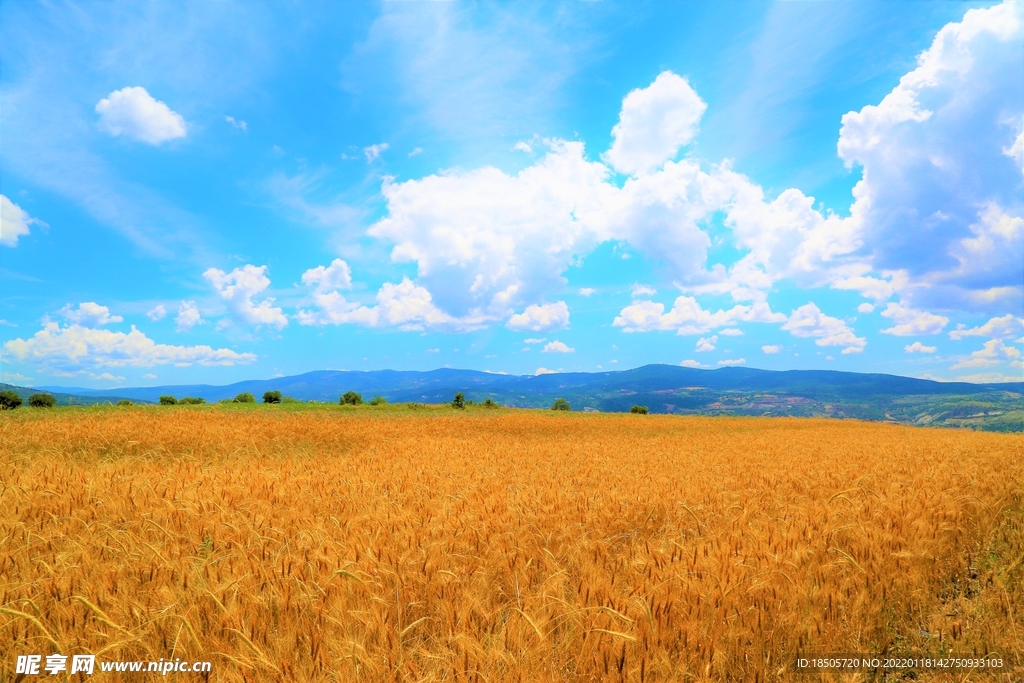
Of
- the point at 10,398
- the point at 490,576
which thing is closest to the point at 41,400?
the point at 10,398

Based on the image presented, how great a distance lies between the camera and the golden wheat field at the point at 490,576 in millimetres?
2445

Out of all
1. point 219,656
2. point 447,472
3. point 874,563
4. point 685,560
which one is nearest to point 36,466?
point 447,472

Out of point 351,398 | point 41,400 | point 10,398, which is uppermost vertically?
point 10,398

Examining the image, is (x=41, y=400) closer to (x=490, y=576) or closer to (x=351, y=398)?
(x=351, y=398)

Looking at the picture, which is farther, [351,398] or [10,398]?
[351,398]

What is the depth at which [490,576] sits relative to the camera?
3.23 m

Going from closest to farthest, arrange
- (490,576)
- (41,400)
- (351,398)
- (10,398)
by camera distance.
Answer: (490,576)
(10,398)
(41,400)
(351,398)

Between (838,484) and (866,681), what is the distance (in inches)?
177

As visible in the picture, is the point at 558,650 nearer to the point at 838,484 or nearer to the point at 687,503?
the point at 687,503

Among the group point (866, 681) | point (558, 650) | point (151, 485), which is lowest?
point (866, 681)

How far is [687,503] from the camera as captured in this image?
208 inches

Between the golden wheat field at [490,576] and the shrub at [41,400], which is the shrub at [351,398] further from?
the golden wheat field at [490,576]

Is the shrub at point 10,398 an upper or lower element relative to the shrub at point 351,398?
upper

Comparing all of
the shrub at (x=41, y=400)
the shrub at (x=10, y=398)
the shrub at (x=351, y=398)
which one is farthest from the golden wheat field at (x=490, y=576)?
the shrub at (x=351, y=398)
